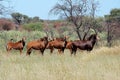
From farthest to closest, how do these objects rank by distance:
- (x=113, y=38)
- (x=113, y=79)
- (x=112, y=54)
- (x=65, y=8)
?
(x=113, y=38)
(x=65, y=8)
(x=112, y=54)
(x=113, y=79)

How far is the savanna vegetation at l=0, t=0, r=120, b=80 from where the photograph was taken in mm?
9898

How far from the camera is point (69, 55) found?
20016 mm

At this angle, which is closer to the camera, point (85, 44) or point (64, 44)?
point (85, 44)

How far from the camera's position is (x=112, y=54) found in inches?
642

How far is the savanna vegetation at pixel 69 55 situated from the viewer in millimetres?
9898

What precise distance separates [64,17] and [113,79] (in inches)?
957

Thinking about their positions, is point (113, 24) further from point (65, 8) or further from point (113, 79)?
point (113, 79)

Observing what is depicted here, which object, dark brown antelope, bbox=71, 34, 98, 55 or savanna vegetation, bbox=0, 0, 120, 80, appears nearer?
savanna vegetation, bbox=0, 0, 120, 80

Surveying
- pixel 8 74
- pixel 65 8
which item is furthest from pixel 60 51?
pixel 8 74

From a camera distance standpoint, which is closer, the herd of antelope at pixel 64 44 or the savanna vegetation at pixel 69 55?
the savanna vegetation at pixel 69 55

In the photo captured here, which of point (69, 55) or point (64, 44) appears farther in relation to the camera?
point (64, 44)

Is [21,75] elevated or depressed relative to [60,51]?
elevated

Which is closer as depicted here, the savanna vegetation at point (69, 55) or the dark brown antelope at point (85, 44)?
the savanna vegetation at point (69, 55)

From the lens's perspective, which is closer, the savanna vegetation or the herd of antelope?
the savanna vegetation
